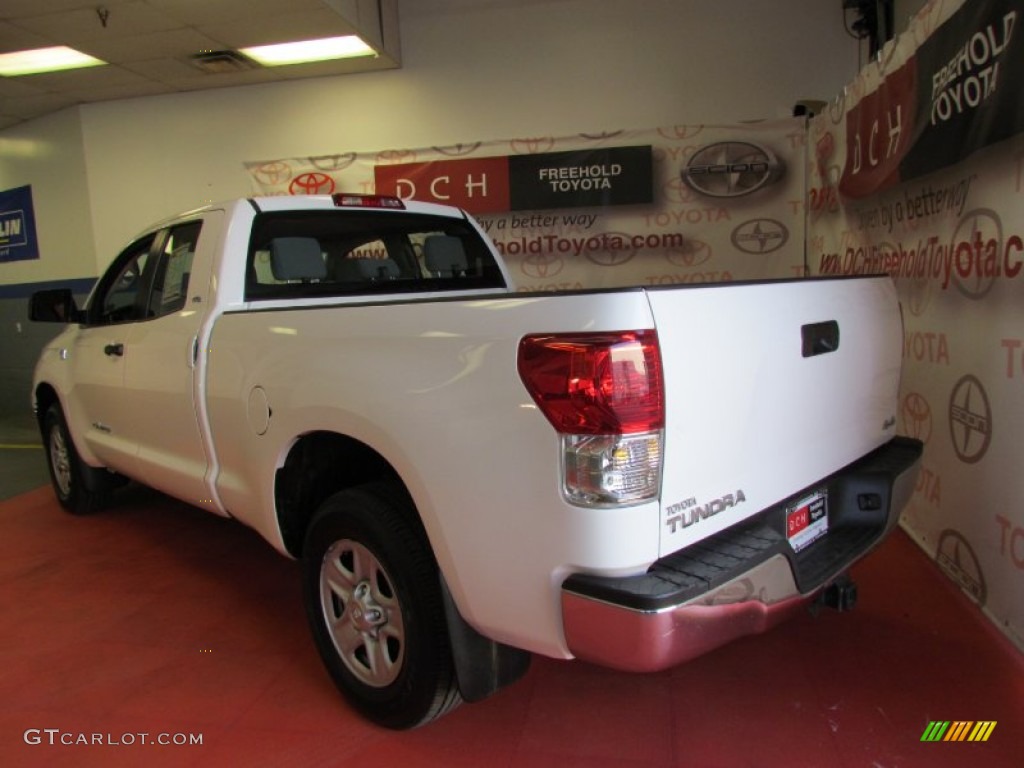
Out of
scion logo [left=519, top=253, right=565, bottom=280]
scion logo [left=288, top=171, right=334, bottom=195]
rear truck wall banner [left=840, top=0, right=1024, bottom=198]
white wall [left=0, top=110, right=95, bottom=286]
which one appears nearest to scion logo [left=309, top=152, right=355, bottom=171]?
scion logo [left=288, top=171, right=334, bottom=195]

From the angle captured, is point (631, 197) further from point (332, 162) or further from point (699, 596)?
point (699, 596)

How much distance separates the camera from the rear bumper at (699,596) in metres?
1.51

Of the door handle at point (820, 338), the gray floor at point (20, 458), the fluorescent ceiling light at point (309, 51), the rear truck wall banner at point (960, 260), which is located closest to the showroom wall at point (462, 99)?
the fluorescent ceiling light at point (309, 51)

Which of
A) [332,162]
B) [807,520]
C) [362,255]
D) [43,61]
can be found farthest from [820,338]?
[43,61]

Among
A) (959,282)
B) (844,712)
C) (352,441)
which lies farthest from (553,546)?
(959,282)

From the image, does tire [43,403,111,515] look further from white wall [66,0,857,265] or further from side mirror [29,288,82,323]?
white wall [66,0,857,265]

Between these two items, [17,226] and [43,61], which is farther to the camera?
[17,226]

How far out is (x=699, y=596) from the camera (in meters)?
1.56

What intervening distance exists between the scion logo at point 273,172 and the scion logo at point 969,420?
5.74 metres

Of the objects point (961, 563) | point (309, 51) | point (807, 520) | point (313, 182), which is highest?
point (309, 51)

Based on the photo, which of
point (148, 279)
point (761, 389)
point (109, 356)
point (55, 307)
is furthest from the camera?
point (55, 307)

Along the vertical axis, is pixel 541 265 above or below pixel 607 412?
above

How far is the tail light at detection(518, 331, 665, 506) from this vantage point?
4.96ft

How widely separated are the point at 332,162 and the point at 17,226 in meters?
4.96
